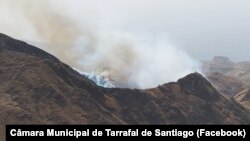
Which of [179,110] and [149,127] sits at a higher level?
[179,110]

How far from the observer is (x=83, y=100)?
9381 centimetres

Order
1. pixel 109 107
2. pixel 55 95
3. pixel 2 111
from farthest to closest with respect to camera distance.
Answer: pixel 109 107, pixel 55 95, pixel 2 111

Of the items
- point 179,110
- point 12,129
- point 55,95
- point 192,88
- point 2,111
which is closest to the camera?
point 12,129

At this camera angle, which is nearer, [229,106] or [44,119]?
[44,119]

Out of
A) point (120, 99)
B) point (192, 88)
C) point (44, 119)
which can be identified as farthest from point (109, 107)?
point (192, 88)

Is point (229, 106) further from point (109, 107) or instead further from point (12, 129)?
point (12, 129)

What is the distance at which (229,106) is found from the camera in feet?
413

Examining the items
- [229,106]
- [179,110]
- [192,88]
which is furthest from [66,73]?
[229,106]

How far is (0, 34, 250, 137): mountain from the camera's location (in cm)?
8594

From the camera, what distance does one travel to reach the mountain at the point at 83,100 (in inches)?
3383

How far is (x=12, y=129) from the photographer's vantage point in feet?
94.5

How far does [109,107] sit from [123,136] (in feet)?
238

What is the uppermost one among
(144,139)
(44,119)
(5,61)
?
(5,61)

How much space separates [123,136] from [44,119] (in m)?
55.4
